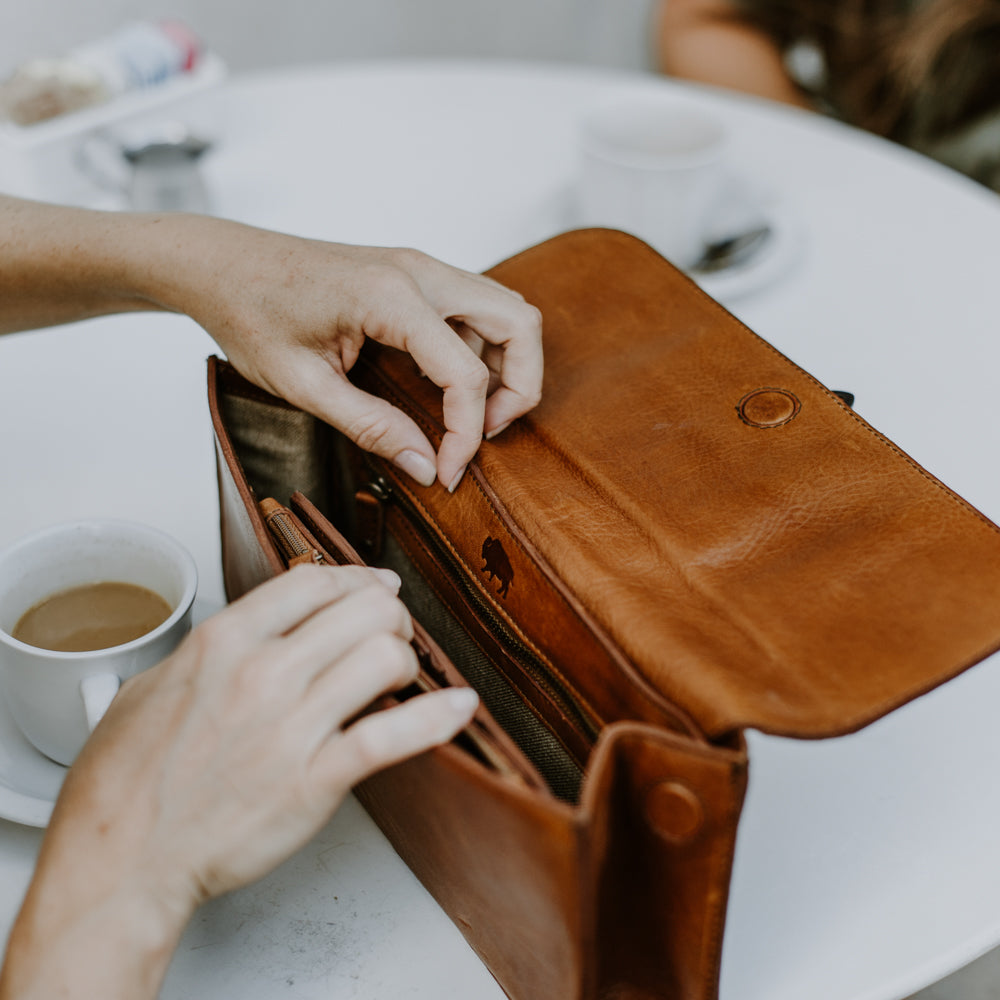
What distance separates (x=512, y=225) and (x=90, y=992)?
0.92 m

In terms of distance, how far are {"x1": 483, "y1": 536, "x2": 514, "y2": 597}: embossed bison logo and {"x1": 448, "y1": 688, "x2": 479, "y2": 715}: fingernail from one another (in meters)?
0.13

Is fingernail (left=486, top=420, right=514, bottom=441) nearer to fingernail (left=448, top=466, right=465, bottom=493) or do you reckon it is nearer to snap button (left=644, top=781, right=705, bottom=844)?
fingernail (left=448, top=466, right=465, bottom=493)

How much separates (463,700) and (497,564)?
145mm

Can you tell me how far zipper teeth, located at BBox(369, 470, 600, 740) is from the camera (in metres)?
0.55

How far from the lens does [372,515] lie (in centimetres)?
70

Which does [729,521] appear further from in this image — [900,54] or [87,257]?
[900,54]

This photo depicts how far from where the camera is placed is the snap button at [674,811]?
43 cm

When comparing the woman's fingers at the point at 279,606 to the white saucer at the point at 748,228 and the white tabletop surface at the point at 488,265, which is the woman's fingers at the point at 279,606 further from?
the white saucer at the point at 748,228

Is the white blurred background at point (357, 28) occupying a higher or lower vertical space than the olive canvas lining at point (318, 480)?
lower

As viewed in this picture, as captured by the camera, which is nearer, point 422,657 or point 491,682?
point 422,657

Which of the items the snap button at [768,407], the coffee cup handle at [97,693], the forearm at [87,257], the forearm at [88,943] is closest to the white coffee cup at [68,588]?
the coffee cup handle at [97,693]

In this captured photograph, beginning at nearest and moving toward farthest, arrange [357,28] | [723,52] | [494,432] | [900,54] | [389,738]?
[389,738] < [494,432] < [900,54] < [723,52] < [357,28]

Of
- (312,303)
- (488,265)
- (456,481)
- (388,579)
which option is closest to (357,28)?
(488,265)

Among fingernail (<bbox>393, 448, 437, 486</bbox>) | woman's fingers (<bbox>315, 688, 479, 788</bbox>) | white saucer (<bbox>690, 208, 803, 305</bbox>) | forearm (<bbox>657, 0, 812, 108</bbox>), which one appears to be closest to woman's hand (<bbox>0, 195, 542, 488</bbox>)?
fingernail (<bbox>393, 448, 437, 486</bbox>)
